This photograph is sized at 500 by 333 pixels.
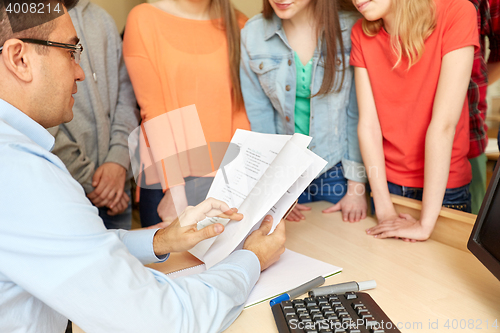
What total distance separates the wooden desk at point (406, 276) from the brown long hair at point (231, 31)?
56 cm

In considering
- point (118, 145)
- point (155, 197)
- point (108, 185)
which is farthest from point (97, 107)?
point (155, 197)

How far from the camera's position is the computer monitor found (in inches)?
23.1

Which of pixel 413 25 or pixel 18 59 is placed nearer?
pixel 18 59

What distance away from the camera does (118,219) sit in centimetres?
150

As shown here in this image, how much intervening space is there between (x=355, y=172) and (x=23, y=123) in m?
0.92

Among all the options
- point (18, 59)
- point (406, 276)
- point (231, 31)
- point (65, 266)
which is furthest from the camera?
point (231, 31)

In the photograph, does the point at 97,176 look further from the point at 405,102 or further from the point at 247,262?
the point at 405,102

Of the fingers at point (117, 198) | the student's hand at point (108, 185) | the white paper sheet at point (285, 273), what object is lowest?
the fingers at point (117, 198)

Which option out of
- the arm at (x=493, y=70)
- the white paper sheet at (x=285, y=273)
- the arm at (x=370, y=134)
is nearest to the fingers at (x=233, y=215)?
the white paper sheet at (x=285, y=273)

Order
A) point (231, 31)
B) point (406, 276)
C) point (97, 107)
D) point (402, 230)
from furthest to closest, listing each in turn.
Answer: point (97, 107)
point (231, 31)
point (402, 230)
point (406, 276)

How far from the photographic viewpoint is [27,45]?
63cm

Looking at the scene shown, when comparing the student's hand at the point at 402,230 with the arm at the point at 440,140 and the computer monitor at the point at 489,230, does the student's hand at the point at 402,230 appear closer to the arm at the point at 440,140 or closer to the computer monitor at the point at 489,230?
the arm at the point at 440,140

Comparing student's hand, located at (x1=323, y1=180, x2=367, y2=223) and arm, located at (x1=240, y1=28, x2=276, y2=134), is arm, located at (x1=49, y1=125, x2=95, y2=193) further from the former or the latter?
student's hand, located at (x1=323, y1=180, x2=367, y2=223)

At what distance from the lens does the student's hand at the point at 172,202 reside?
3.71ft
